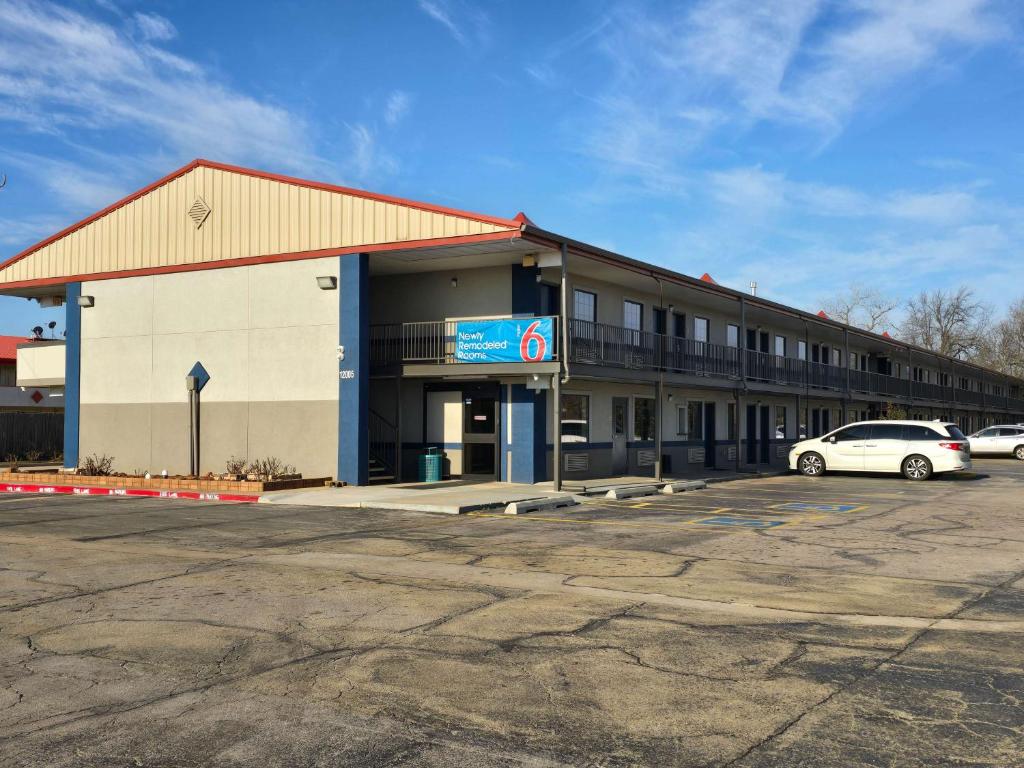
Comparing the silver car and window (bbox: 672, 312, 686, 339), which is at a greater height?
window (bbox: 672, 312, 686, 339)

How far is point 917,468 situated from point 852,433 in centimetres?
212

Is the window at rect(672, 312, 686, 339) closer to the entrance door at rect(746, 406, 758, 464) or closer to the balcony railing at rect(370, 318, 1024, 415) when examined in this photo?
the balcony railing at rect(370, 318, 1024, 415)

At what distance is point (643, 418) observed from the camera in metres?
28.2

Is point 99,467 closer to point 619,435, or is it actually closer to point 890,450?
point 619,435

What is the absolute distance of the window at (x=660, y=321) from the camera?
96.3ft

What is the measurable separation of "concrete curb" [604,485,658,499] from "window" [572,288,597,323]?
18.1 feet

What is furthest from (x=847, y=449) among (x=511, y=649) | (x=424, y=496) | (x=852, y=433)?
(x=511, y=649)

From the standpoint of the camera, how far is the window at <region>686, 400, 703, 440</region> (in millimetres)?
30527

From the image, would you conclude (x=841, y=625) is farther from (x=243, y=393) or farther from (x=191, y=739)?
(x=243, y=393)

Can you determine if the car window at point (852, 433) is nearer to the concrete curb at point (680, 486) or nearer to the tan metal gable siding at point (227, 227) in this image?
the concrete curb at point (680, 486)

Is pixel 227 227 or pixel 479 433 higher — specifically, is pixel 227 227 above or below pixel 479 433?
above

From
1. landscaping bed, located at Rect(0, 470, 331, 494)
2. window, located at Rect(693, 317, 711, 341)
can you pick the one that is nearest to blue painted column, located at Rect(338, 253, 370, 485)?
landscaping bed, located at Rect(0, 470, 331, 494)

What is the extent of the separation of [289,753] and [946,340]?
90.5 meters

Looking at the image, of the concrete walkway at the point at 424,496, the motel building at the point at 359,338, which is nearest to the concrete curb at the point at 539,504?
the concrete walkway at the point at 424,496
